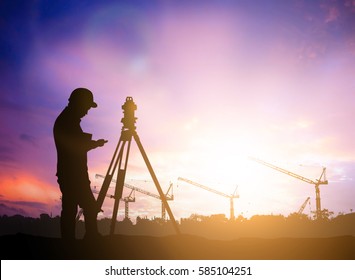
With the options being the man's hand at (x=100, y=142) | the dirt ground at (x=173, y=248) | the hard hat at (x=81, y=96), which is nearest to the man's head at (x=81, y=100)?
the hard hat at (x=81, y=96)

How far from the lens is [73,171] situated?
21.7 ft

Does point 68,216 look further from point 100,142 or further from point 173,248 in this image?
point 173,248

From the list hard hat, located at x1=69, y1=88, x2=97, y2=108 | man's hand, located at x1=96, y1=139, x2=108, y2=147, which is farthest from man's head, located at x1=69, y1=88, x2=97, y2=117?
man's hand, located at x1=96, y1=139, x2=108, y2=147

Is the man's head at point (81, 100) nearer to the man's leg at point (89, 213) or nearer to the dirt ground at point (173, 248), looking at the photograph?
the man's leg at point (89, 213)

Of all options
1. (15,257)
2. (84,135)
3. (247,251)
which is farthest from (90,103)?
(247,251)

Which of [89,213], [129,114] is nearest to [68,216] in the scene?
[89,213]

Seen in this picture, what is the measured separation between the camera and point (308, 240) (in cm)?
738

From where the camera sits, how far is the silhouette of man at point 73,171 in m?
6.54

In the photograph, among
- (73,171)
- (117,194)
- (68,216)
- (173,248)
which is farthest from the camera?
(117,194)

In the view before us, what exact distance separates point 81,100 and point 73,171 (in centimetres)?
144

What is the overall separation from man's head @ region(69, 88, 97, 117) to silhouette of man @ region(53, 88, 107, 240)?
28mm

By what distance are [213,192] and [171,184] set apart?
83.2 feet

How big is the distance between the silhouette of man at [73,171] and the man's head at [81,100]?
3cm

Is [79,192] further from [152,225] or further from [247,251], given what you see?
[152,225]
